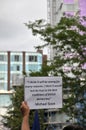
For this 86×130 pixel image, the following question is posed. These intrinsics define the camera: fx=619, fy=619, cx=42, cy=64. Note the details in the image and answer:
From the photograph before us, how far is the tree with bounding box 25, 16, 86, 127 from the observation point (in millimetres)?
23094

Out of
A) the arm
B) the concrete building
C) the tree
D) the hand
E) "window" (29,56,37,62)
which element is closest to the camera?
the arm

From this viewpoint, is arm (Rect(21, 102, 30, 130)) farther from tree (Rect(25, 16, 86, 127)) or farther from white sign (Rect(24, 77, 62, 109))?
tree (Rect(25, 16, 86, 127))

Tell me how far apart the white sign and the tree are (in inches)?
516

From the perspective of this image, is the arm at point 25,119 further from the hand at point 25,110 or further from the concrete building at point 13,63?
the concrete building at point 13,63

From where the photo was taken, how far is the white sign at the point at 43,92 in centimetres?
967

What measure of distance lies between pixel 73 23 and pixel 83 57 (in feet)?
4.54

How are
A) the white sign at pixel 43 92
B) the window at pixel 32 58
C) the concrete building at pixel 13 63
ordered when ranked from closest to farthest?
1. the white sign at pixel 43 92
2. the concrete building at pixel 13 63
3. the window at pixel 32 58

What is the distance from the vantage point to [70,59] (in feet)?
76.6

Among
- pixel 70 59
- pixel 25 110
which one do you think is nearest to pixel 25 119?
pixel 25 110

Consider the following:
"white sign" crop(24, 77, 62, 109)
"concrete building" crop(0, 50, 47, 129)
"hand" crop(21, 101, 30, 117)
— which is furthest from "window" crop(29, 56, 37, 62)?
"hand" crop(21, 101, 30, 117)

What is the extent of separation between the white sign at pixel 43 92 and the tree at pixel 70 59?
13.1 m

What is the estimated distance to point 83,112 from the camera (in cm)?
2330

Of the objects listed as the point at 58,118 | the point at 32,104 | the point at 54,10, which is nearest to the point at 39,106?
the point at 32,104

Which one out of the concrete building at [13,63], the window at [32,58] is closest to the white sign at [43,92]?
the concrete building at [13,63]
